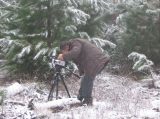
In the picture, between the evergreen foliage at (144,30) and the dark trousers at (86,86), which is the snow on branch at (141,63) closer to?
the evergreen foliage at (144,30)

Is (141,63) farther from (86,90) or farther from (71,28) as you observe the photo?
(86,90)

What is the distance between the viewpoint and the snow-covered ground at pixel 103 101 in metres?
10.2

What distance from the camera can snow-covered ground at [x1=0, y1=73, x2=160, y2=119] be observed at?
1018cm

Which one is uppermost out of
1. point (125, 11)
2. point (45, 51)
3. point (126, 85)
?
point (125, 11)

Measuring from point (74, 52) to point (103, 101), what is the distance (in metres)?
1.97

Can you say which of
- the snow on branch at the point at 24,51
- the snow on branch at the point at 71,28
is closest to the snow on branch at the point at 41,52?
the snow on branch at the point at 24,51

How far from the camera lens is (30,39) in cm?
1517

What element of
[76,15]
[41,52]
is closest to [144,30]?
[76,15]

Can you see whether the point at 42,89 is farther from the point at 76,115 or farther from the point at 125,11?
the point at 125,11

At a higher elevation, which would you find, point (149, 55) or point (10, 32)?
point (10, 32)

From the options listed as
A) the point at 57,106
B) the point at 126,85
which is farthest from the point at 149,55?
the point at 57,106

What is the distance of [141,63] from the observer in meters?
16.0

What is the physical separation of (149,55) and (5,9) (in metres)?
5.82

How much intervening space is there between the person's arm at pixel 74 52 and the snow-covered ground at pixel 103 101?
1150 millimetres
